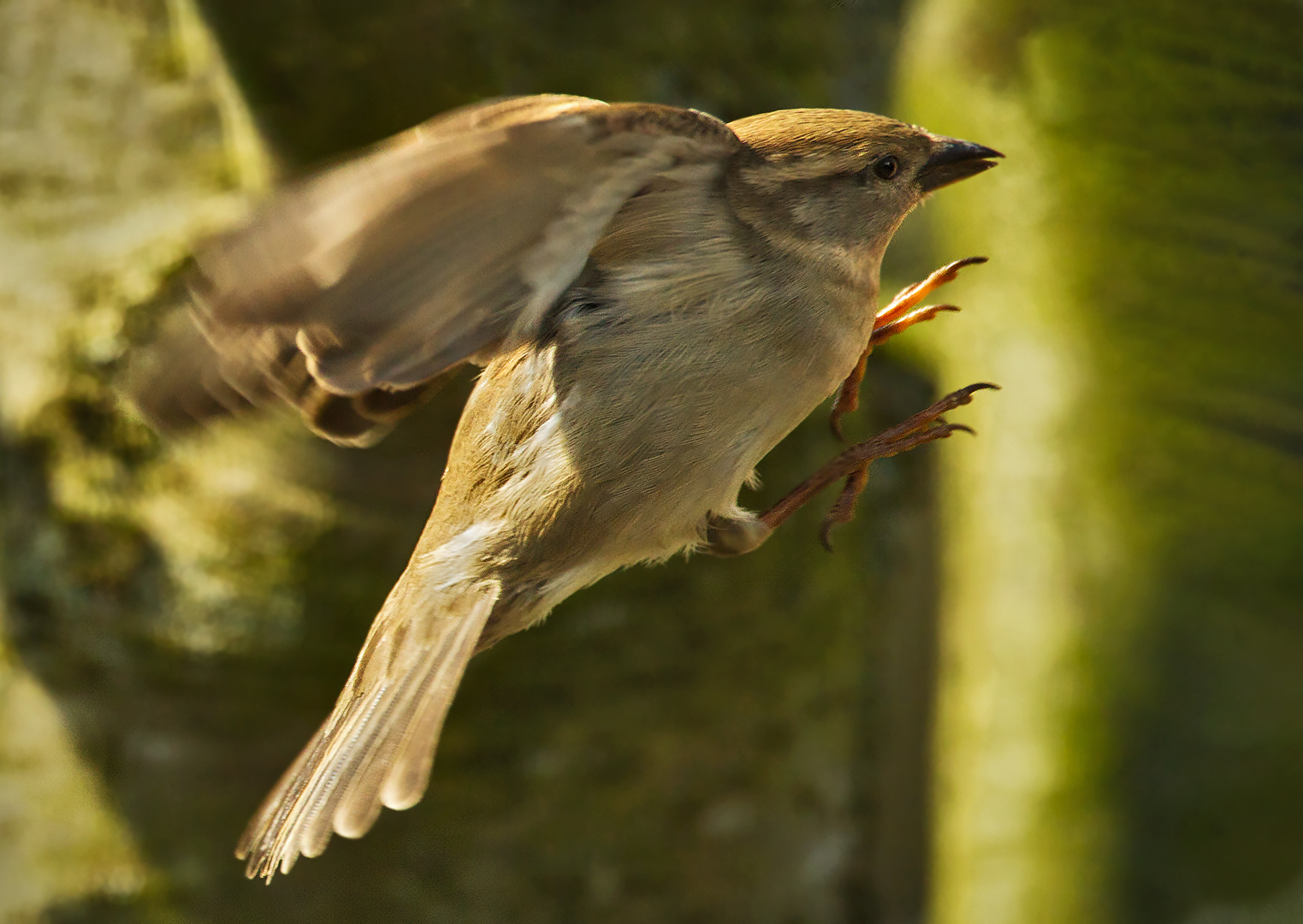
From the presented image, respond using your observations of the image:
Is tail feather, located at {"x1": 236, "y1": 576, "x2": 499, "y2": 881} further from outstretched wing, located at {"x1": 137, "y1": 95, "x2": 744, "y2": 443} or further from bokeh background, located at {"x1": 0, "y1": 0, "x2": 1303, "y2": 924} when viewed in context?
bokeh background, located at {"x1": 0, "y1": 0, "x2": 1303, "y2": 924}

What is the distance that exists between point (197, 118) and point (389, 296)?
6.71 feet

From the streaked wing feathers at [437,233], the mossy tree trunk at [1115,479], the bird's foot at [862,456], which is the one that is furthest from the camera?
the mossy tree trunk at [1115,479]

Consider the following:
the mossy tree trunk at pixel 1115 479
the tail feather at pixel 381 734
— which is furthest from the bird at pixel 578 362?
the mossy tree trunk at pixel 1115 479

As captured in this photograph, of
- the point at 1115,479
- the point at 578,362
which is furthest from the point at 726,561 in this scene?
the point at 578,362

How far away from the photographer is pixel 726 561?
3.28 m

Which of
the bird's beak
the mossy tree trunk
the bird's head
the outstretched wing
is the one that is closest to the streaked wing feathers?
the outstretched wing

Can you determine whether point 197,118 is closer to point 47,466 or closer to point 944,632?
point 47,466

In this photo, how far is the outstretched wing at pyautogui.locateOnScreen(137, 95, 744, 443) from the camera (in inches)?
55.1

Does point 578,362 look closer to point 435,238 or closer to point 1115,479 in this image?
point 435,238

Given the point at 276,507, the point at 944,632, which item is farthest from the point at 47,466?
the point at 944,632

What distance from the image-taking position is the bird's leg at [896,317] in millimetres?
2037

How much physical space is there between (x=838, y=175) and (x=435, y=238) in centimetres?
74

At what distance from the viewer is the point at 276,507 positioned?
2.97m

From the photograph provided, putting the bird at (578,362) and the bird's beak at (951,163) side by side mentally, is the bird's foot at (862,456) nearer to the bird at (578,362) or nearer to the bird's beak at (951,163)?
the bird at (578,362)
